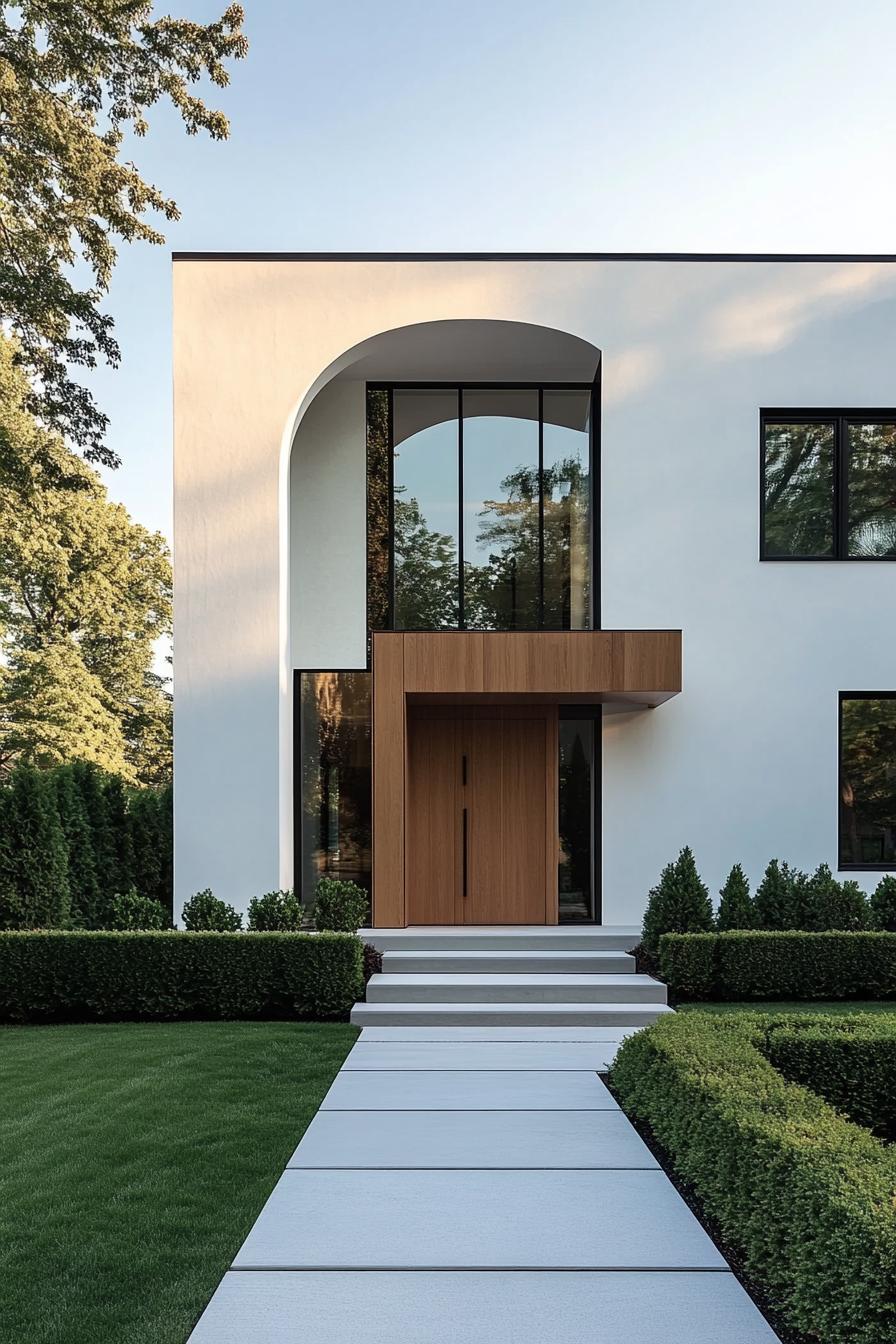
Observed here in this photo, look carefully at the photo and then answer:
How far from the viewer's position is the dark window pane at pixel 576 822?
12.2 metres

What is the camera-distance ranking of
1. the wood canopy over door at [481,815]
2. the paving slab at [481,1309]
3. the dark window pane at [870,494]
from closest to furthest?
1. the paving slab at [481,1309]
2. the dark window pane at [870,494]
3. the wood canopy over door at [481,815]

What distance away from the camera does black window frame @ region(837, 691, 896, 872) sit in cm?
1181

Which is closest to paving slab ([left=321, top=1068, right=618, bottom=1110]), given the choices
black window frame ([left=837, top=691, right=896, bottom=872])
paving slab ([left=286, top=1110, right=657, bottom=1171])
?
paving slab ([left=286, top=1110, right=657, bottom=1171])

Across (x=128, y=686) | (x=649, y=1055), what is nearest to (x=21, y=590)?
(x=128, y=686)

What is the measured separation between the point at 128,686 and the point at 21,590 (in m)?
4.08

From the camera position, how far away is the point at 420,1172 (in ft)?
17.9

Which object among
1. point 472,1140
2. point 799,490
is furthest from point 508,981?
point 799,490

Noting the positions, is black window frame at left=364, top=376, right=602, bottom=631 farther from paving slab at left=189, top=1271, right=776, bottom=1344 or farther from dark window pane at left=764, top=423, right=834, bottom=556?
paving slab at left=189, top=1271, right=776, bottom=1344

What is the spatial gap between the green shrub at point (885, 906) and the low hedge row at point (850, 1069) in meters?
4.63

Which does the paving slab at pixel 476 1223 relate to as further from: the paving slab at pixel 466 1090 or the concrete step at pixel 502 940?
the concrete step at pixel 502 940

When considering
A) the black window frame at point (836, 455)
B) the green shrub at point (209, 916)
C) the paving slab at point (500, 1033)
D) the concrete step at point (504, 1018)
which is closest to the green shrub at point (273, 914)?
the green shrub at point (209, 916)

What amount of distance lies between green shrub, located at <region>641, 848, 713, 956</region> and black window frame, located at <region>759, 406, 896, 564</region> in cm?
419

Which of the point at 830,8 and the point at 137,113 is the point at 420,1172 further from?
the point at 830,8

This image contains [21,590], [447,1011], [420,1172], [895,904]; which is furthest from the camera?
[21,590]
